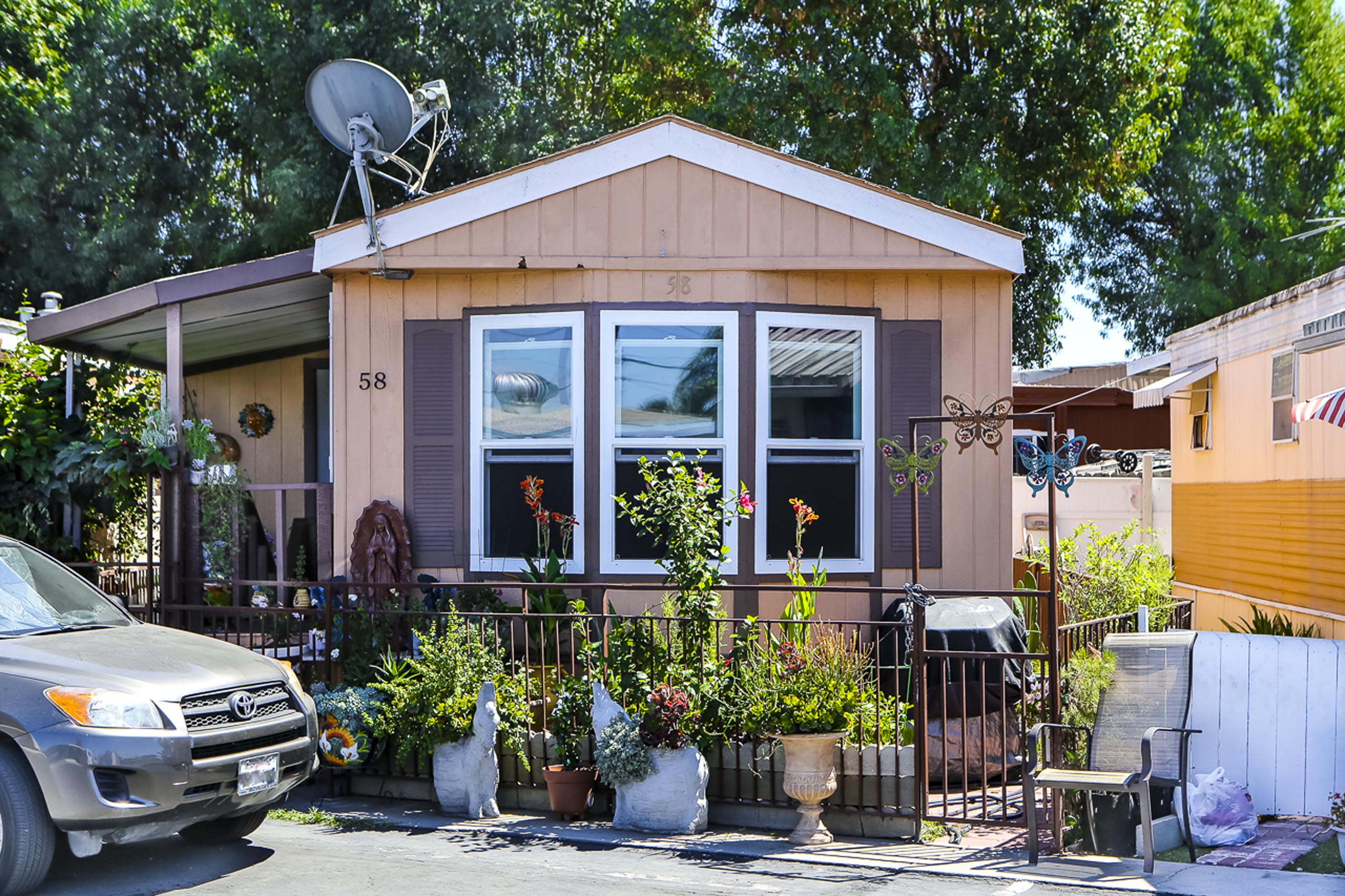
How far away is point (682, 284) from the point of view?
25.8ft

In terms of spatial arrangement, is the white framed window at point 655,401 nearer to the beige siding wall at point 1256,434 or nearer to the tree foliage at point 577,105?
the beige siding wall at point 1256,434

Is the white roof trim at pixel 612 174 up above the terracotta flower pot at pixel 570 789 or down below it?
above

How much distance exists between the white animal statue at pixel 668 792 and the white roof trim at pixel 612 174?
346 centimetres

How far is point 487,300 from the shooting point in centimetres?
806

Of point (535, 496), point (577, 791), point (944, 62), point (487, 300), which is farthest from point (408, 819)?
point (944, 62)

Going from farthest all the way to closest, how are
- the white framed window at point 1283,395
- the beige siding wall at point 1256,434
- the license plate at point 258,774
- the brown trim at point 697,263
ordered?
the white framed window at point 1283,395 < the beige siding wall at point 1256,434 < the brown trim at point 697,263 < the license plate at point 258,774

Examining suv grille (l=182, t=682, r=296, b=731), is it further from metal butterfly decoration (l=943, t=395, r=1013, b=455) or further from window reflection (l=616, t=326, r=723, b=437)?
metal butterfly decoration (l=943, t=395, r=1013, b=455)

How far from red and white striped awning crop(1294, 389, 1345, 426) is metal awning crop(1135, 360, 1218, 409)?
473cm

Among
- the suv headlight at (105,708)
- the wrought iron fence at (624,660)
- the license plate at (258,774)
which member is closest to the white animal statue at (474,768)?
the wrought iron fence at (624,660)

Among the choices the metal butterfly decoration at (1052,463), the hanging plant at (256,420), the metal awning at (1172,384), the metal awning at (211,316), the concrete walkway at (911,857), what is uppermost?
the metal awning at (211,316)

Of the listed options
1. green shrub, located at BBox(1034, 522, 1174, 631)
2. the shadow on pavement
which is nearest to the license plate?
the shadow on pavement

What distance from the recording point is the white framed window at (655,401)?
784cm

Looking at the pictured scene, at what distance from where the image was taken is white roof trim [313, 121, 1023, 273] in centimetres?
781

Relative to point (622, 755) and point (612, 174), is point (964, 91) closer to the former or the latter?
point (612, 174)
